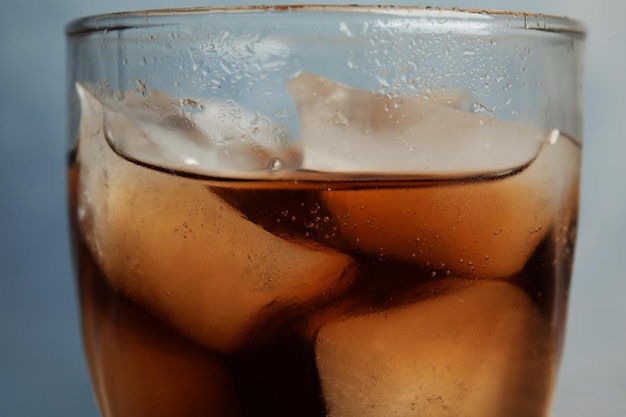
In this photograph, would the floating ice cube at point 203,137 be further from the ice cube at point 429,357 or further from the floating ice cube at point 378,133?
the ice cube at point 429,357

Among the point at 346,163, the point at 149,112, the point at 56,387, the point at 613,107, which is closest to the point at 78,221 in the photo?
the point at 149,112

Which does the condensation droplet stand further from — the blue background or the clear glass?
the blue background

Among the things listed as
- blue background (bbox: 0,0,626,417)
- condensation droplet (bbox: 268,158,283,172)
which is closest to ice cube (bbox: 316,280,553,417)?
condensation droplet (bbox: 268,158,283,172)

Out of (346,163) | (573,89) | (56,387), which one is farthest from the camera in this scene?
(56,387)

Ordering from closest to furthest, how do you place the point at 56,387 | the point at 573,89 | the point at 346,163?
the point at 346,163, the point at 573,89, the point at 56,387

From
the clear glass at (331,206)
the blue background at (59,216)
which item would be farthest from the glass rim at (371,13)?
the blue background at (59,216)

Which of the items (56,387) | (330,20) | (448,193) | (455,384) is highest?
(330,20)

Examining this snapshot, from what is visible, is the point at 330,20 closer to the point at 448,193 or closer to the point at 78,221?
the point at 448,193
